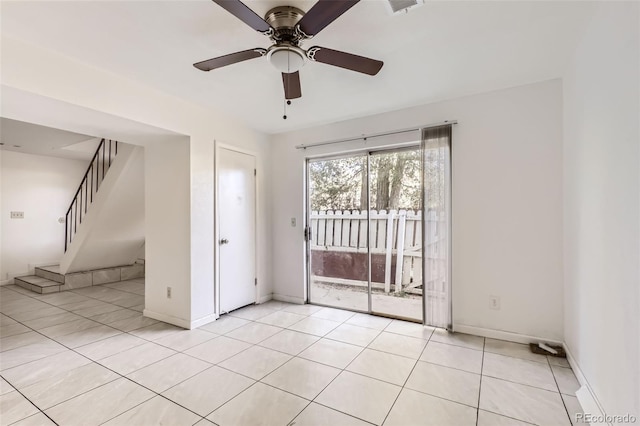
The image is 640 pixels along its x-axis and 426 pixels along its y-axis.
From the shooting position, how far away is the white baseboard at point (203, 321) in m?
3.18

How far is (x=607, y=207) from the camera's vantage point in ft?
5.23

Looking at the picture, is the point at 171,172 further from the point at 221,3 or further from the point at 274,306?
the point at 221,3

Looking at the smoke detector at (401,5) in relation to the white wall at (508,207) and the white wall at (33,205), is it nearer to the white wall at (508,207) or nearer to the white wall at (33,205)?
the white wall at (508,207)

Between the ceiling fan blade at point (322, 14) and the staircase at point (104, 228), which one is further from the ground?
Answer: the ceiling fan blade at point (322, 14)

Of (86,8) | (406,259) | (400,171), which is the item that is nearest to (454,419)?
(406,259)

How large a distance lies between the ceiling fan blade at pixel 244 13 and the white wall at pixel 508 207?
2.17 metres

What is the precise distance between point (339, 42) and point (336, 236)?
2621 millimetres

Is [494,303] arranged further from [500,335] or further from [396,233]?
[396,233]

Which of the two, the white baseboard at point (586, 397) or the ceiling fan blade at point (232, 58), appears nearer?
the white baseboard at point (586, 397)

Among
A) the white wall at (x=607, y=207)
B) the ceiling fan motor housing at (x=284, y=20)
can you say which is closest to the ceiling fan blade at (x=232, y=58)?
the ceiling fan motor housing at (x=284, y=20)

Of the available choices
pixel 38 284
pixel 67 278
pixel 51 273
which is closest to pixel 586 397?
pixel 67 278

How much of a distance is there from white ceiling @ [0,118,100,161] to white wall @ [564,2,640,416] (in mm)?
5930

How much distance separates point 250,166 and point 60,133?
300cm

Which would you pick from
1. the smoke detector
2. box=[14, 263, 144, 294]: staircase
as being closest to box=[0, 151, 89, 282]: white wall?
box=[14, 263, 144, 294]: staircase
